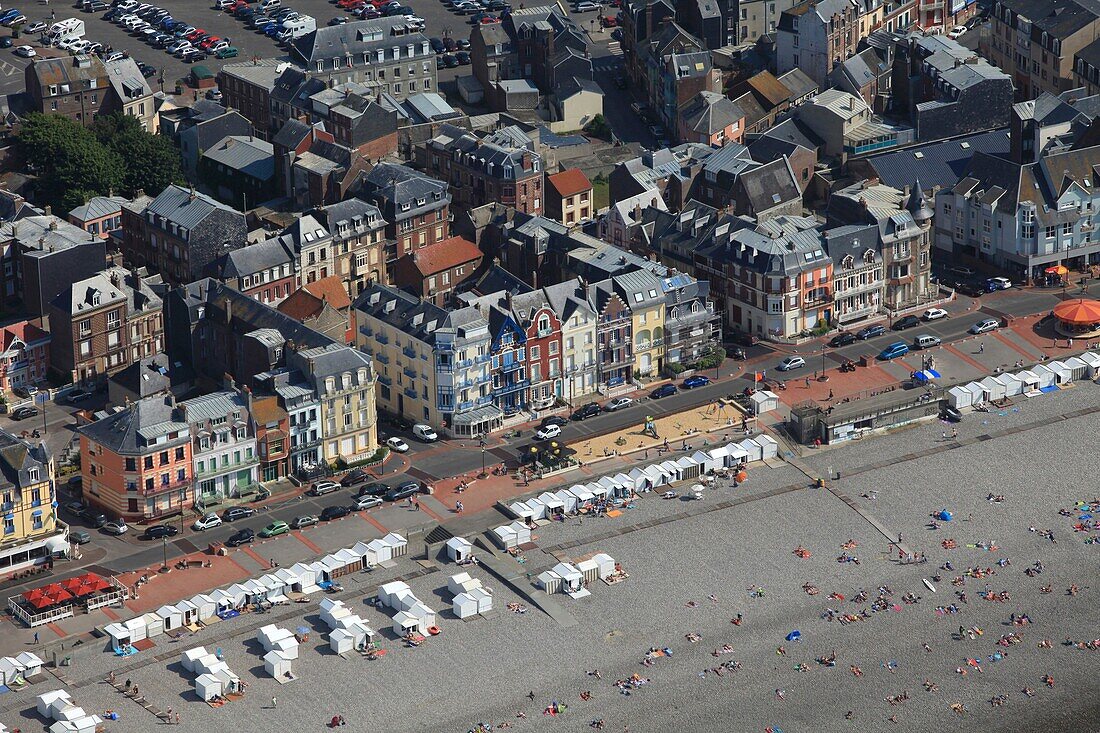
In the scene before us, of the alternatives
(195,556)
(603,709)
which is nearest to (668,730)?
(603,709)

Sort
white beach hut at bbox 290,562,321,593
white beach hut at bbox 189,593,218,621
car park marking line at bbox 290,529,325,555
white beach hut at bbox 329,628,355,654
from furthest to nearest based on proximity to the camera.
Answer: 1. car park marking line at bbox 290,529,325,555
2. white beach hut at bbox 290,562,321,593
3. white beach hut at bbox 189,593,218,621
4. white beach hut at bbox 329,628,355,654

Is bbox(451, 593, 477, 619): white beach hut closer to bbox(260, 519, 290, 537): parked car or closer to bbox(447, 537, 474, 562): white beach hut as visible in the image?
bbox(447, 537, 474, 562): white beach hut

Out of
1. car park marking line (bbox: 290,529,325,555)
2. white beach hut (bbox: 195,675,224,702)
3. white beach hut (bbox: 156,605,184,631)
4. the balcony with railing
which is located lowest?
white beach hut (bbox: 195,675,224,702)

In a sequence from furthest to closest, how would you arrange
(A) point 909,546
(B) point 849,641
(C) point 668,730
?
(A) point 909,546, (B) point 849,641, (C) point 668,730

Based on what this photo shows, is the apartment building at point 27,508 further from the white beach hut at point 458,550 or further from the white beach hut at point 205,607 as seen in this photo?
the white beach hut at point 458,550

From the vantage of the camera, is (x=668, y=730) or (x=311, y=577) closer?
(x=668, y=730)

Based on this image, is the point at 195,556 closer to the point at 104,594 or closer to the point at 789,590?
the point at 104,594

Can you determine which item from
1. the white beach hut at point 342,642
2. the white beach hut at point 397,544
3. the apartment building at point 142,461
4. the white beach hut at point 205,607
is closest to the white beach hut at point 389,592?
the white beach hut at point 342,642

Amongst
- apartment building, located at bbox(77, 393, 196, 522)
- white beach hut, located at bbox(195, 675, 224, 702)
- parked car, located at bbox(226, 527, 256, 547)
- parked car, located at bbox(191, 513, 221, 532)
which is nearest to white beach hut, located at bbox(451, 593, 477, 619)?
parked car, located at bbox(226, 527, 256, 547)
